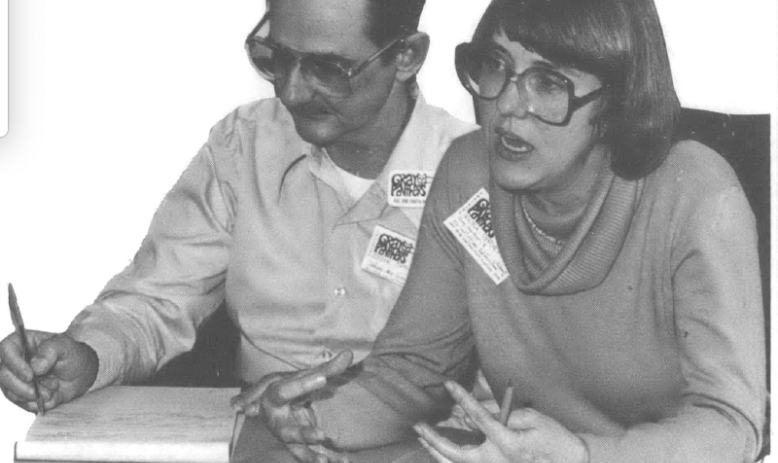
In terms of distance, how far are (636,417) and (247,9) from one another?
89 centimetres

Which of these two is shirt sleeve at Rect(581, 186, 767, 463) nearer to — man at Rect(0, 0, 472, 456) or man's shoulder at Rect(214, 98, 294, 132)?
man at Rect(0, 0, 472, 456)

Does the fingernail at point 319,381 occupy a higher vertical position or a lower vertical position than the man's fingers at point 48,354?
higher

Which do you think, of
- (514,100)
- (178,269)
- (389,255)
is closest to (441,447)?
(514,100)

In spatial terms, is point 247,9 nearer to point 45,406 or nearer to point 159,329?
point 159,329

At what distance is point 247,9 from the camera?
1999 millimetres

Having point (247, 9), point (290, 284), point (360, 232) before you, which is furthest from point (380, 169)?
point (247, 9)

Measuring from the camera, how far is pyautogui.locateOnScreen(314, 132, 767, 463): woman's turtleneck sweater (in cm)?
143

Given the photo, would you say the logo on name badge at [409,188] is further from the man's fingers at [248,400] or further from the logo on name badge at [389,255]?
the man's fingers at [248,400]

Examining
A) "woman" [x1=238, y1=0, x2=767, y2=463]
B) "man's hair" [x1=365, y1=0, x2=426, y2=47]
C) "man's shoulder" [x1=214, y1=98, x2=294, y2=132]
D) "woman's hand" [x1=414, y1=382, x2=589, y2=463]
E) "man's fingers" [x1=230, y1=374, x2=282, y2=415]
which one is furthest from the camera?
"man's shoulder" [x1=214, y1=98, x2=294, y2=132]

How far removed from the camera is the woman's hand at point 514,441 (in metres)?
1.32

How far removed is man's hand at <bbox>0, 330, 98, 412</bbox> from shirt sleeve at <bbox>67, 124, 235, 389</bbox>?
0.18 metres

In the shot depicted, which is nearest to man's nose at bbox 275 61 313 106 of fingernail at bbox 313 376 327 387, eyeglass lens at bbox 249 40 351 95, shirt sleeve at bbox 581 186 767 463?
eyeglass lens at bbox 249 40 351 95

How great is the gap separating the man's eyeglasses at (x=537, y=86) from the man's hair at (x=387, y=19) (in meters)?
0.32

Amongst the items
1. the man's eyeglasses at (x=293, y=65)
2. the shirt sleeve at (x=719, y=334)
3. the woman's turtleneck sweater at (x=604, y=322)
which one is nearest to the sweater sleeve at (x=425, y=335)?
the woman's turtleneck sweater at (x=604, y=322)
